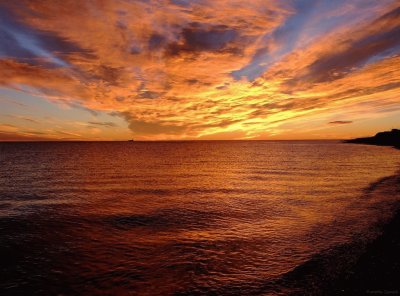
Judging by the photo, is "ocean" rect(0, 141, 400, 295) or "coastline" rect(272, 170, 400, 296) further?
"ocean" rect(0, 141, 400, 295)

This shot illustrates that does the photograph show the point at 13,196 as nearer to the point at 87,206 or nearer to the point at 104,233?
the point at 87,206

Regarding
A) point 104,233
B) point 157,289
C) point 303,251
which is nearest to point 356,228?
point 303,251

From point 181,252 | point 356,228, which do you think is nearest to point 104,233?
point 181,252

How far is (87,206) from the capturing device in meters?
26.0

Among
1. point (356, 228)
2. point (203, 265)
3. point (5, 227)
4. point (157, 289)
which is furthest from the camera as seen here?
point (5, 227)

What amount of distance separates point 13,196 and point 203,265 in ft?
87.4

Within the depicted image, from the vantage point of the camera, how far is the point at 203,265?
1340cm

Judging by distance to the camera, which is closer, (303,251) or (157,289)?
A: (157,289)

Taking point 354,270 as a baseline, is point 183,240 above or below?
below

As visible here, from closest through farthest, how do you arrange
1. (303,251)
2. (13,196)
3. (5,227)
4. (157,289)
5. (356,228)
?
(157,289)
(303,251)
(356,228)
(5,227)
(13,196)

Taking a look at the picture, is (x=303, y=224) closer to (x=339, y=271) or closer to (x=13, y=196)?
(x=339, y=271)

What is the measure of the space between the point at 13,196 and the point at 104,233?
18622 mm

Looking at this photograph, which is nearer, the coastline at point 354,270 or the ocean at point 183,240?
the coastline at point 354,270

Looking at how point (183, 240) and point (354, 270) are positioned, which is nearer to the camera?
point (354, 270)
